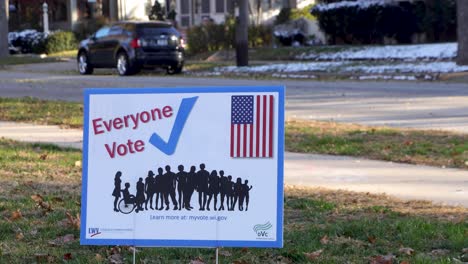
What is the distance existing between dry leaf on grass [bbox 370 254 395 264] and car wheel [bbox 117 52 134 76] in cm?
2273

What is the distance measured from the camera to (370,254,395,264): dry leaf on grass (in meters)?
6.40

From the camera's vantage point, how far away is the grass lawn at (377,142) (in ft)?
36.9

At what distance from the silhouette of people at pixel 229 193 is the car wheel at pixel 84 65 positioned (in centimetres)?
2521

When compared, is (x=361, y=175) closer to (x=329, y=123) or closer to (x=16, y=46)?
(x=329, y=123)

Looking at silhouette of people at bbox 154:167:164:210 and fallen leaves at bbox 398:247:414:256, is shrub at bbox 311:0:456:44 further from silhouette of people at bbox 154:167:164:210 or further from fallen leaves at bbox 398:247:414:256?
silhouette of people at bbox 154:167:164:210

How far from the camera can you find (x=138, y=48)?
28609mm

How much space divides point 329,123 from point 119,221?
9.29 metres

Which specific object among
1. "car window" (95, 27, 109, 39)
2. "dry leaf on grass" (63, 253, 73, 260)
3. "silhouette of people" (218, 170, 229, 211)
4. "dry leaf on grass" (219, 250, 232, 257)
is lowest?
"dry leaf on grass" (219, 250, 232, 257)

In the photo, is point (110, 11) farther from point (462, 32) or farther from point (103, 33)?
point (462, 32)

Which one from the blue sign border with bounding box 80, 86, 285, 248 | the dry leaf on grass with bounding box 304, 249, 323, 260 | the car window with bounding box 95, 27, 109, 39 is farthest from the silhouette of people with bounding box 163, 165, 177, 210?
the car window with bounding box 95, 27, 109, 39

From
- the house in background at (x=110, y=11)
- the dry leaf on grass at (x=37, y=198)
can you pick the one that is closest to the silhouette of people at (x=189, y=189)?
the dry leaf on grass at (x=37, y=198)

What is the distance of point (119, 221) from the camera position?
5.85 meters

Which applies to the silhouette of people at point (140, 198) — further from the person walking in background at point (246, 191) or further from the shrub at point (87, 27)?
the shrub at point (87, 27)

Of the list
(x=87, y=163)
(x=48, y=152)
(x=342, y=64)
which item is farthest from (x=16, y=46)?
(x=87, y=163)
